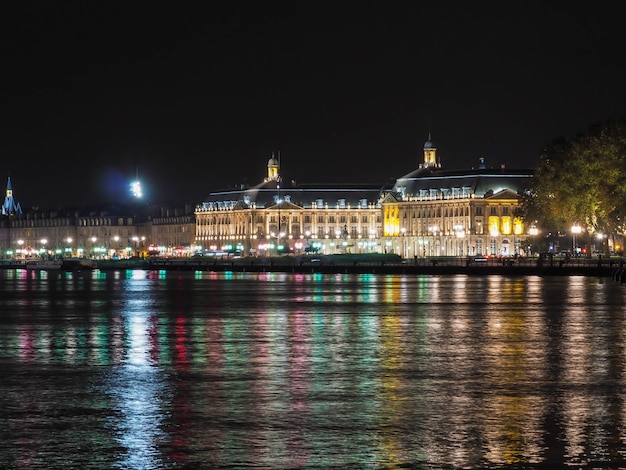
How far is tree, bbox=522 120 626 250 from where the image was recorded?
118 m

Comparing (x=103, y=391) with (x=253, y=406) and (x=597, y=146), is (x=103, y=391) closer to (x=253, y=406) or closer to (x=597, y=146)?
(x=253, y=406)

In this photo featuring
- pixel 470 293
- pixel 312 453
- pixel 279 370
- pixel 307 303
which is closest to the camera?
pixel 312 453

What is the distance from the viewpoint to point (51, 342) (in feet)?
133

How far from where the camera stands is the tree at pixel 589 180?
11844 cm

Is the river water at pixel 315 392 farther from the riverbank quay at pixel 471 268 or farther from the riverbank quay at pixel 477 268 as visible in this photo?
the riverbank quay at pixel 471 268

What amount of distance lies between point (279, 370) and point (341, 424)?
824 cm

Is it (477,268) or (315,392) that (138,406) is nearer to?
(315,392)

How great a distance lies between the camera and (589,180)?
121m

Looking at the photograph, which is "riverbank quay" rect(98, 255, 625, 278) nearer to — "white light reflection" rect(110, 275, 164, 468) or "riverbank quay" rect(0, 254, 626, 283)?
"riverbank quay" rect(0, 254, 626, 283)

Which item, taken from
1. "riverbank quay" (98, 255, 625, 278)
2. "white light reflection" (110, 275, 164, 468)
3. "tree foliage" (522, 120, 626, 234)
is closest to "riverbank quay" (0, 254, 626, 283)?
"riverbank quay" (98, 255, 625, 278)

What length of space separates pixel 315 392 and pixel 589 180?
96875 millimetres

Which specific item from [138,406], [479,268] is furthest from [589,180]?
[138,406]

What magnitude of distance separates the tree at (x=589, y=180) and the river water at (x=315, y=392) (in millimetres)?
68240

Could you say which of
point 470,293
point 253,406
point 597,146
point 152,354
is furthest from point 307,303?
point 597,146
